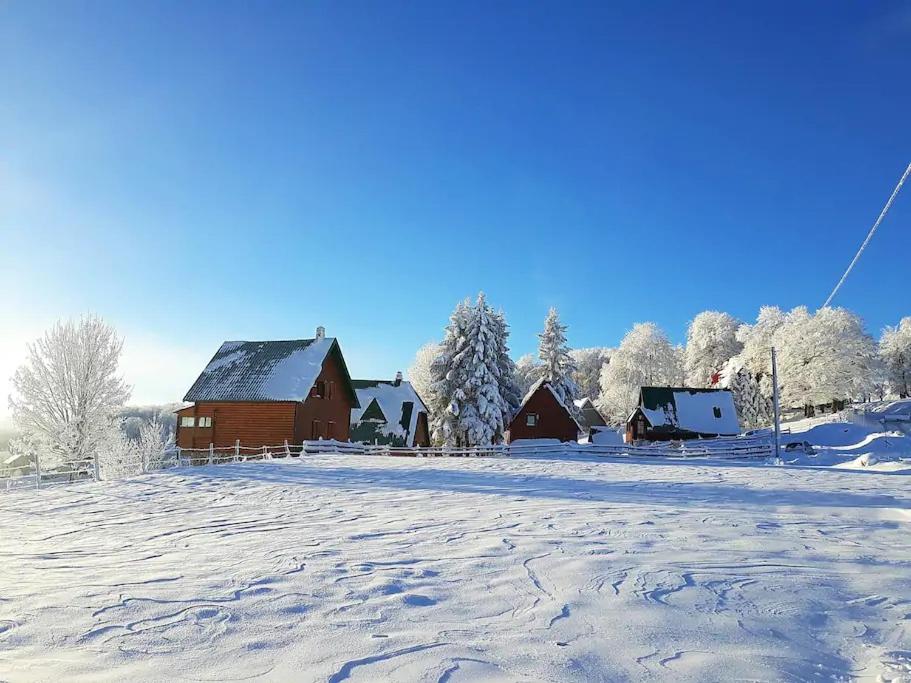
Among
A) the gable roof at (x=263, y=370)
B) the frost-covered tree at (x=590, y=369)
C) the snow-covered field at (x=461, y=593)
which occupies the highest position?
the frost-covered tree at (x=590, y=369)

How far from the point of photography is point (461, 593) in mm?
5484

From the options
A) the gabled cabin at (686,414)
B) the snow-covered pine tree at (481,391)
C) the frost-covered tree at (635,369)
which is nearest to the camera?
the snow-covered pine tree at (481,391)

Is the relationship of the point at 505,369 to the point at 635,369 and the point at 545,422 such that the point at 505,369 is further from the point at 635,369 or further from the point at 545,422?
the point at 635,369

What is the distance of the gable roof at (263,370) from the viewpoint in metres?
34.5

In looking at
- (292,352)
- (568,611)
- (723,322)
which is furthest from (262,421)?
(723,322)

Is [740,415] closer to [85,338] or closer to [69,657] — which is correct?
[85,338]

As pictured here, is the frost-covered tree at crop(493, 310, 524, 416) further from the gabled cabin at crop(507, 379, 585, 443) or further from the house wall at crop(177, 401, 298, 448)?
the house wall at crop(177, 401, 298, 448)

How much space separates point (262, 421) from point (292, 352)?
513 cm

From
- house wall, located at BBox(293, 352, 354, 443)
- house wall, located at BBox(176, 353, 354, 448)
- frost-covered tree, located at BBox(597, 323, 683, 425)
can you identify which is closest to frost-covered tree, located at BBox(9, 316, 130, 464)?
house wall, located at BBox(176, 353, 354, 448)

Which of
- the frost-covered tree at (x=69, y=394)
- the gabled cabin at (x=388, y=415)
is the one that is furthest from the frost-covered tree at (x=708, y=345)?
the frost-covered tree at (x=69, y=394)

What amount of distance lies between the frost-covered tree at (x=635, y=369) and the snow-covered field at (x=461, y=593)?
64618mm

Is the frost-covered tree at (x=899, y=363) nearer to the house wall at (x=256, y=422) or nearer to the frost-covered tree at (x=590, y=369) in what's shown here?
the frost-covered tree at (x=590, y=369)

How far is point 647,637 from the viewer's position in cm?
438

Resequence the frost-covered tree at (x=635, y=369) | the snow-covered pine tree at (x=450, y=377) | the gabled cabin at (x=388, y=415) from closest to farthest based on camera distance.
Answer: the snow-covered pine tree at (x=450, y=377)
the gabled cabin at (x=388, y=415)
the frost-covered tree at (x=635, y=369)
